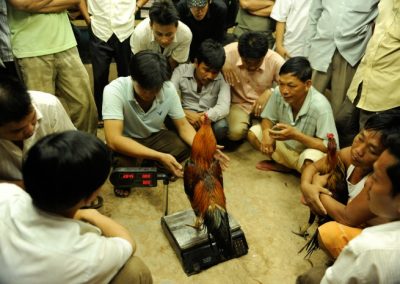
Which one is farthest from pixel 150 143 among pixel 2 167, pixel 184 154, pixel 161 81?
pixel 2 167

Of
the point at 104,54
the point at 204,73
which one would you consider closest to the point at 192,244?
the point at 204,73

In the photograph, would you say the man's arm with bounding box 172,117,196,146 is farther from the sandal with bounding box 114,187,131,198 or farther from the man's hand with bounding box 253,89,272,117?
the man's hand with bounding box 253,89,272,117

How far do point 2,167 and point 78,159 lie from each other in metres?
0.94

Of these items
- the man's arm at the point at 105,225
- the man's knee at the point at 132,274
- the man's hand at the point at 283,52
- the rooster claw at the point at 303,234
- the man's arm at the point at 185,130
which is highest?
the man's arm at the point at 105,225

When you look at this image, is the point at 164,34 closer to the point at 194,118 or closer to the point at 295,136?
the point at 194,118

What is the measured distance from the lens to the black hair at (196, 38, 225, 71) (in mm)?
2953

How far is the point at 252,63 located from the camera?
3234 mm

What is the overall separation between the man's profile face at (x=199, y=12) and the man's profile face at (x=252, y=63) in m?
0.58

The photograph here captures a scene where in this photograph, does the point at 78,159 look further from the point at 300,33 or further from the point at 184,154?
the point at 300,33

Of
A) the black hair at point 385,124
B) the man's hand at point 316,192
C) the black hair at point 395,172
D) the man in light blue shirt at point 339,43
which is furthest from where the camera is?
the man in light blue shirt at point 339,43

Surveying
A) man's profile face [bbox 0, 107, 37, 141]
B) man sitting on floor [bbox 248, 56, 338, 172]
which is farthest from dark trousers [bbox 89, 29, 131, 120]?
man's profile face [bbox 0, 107, 37, 141]

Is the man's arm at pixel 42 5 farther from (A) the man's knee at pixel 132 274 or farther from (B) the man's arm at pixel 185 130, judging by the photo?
(A) the man's knee at pixel 132 274

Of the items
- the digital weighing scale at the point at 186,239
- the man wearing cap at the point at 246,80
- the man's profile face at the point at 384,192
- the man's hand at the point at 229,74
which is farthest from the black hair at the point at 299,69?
the man's profile face at the point at 384,192

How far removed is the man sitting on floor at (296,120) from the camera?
2748mm
